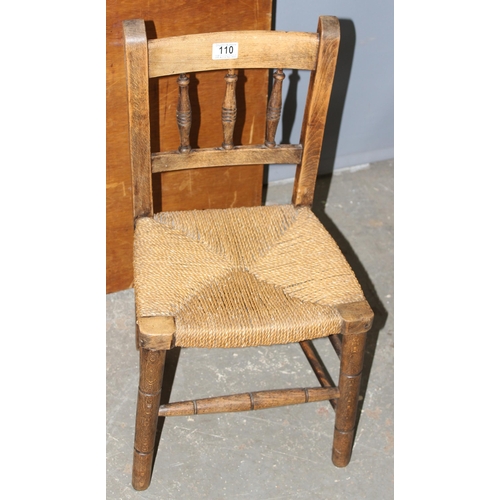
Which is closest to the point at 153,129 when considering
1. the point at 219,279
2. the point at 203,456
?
the point at 219,279

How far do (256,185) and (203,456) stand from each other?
81cm

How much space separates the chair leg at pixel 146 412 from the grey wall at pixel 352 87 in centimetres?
115

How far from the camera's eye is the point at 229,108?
166cm

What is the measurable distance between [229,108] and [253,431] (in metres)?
0.79

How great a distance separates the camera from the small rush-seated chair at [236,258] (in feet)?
4.90

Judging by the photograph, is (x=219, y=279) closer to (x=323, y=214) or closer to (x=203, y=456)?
(x=203, y=456)

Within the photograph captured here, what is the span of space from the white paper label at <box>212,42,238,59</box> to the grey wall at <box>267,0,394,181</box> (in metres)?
0.65

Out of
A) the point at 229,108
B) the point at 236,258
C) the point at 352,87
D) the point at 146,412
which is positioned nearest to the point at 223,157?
the point at 229,108

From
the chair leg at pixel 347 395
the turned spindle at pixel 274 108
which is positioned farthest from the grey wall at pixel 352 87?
the chair leg at pixel 347 395

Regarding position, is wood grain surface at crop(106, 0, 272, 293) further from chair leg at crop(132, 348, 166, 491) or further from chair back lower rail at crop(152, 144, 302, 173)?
chair leg at crop(132, 348, 166, 491)

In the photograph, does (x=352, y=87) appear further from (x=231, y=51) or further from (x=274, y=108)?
(x=231, y=51)

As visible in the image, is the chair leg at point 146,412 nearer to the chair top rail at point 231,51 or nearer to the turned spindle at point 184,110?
the turned spindle at point 184,110

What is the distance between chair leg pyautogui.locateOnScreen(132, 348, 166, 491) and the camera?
4.89ft

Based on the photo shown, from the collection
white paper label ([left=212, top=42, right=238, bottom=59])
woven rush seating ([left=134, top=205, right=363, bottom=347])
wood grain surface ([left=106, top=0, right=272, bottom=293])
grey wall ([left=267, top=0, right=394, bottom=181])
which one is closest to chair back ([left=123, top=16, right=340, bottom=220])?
white paper label ([left=212, top=42, right=238, bottom=59])
